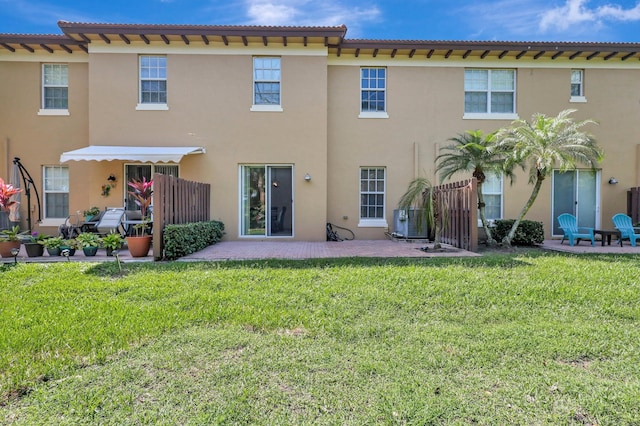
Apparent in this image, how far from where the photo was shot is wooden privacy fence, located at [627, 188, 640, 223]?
53.0 ft

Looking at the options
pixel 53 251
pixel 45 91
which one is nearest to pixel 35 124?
pixel 45 91

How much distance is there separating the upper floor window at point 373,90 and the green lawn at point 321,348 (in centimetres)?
1059

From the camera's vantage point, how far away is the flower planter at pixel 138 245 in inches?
440

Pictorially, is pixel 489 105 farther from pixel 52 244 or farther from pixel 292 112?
pixel 52 244

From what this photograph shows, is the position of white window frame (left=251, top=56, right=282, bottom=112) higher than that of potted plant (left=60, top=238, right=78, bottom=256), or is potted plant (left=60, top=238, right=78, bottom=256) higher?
white window frame (left=251, top=56, right=282, bottom=112)

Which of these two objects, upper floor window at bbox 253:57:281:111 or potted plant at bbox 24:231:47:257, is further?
upper floor window at bbox 253:57:281:111

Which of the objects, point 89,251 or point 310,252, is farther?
point 310,252

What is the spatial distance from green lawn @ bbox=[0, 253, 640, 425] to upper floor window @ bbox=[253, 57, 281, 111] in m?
10.0

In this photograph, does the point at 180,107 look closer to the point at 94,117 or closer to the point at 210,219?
the point at 94,117

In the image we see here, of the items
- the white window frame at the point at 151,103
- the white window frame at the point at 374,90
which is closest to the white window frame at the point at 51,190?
the white window frame at the point at 151,103

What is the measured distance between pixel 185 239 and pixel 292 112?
25.3 feet

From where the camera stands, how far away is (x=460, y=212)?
13.1m

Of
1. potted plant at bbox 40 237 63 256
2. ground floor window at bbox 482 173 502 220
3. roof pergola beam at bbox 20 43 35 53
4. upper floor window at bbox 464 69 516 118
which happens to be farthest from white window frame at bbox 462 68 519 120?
roof pergola beam at bbox 20 43 35 53

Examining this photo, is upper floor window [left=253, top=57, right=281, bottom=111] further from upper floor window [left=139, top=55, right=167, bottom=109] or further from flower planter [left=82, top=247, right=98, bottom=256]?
flower planter [left=82, top=247, right=98, bottom=256]
